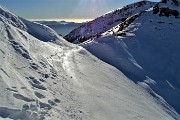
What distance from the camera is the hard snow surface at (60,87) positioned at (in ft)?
31.2

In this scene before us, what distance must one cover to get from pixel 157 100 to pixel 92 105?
16.2ft

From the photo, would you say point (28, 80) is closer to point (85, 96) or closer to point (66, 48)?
point (85, 96)

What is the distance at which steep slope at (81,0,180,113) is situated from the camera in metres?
17.1

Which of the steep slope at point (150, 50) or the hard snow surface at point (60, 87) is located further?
A: the steep slope at point (150, 50)

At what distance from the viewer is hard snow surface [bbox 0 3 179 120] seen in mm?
9516

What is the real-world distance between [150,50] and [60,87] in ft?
35.4

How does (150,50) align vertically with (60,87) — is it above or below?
above

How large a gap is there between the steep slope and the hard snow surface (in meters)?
1.07

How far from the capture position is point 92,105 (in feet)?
37.2

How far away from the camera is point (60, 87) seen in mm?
11719

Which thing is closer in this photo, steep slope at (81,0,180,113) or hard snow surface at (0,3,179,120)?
hard snow surface at (0,3,179,120)

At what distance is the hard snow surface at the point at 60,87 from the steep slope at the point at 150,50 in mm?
1069

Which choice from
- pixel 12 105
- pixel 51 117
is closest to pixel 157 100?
pixel 51 117

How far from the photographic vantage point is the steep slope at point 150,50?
1709 cm
